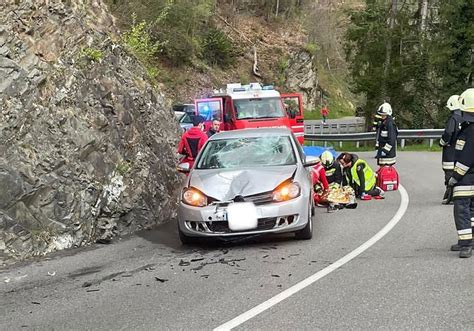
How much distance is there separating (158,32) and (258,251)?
103 feet

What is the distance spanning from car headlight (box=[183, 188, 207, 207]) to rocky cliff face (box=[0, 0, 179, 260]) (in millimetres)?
1648

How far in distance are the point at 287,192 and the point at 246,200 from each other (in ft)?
1.86

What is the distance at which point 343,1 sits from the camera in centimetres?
6438

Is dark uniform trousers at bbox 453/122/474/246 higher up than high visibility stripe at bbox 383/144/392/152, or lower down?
higher up

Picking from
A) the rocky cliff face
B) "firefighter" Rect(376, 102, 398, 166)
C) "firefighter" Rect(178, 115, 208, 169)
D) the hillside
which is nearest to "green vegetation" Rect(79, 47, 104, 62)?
the rocky cliff face

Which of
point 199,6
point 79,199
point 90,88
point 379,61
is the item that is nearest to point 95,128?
point 90,88

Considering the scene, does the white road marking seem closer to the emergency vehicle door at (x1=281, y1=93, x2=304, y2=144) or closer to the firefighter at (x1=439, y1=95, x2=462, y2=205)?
the firefighter at (x1=439, y1=95, x2=462, y2=205)

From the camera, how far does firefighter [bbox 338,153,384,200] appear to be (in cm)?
1172

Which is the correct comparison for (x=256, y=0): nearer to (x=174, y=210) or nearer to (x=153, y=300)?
(x=174, y=210)

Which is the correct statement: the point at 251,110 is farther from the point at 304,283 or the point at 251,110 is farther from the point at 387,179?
the point at 304,283

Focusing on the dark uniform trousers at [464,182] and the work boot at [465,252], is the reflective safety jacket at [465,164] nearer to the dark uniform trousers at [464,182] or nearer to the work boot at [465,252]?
the dark uniform trousers at [464,182]

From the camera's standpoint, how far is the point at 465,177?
6.93m

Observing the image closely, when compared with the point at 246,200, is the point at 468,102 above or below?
above

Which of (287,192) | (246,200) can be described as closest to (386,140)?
(287,192)
